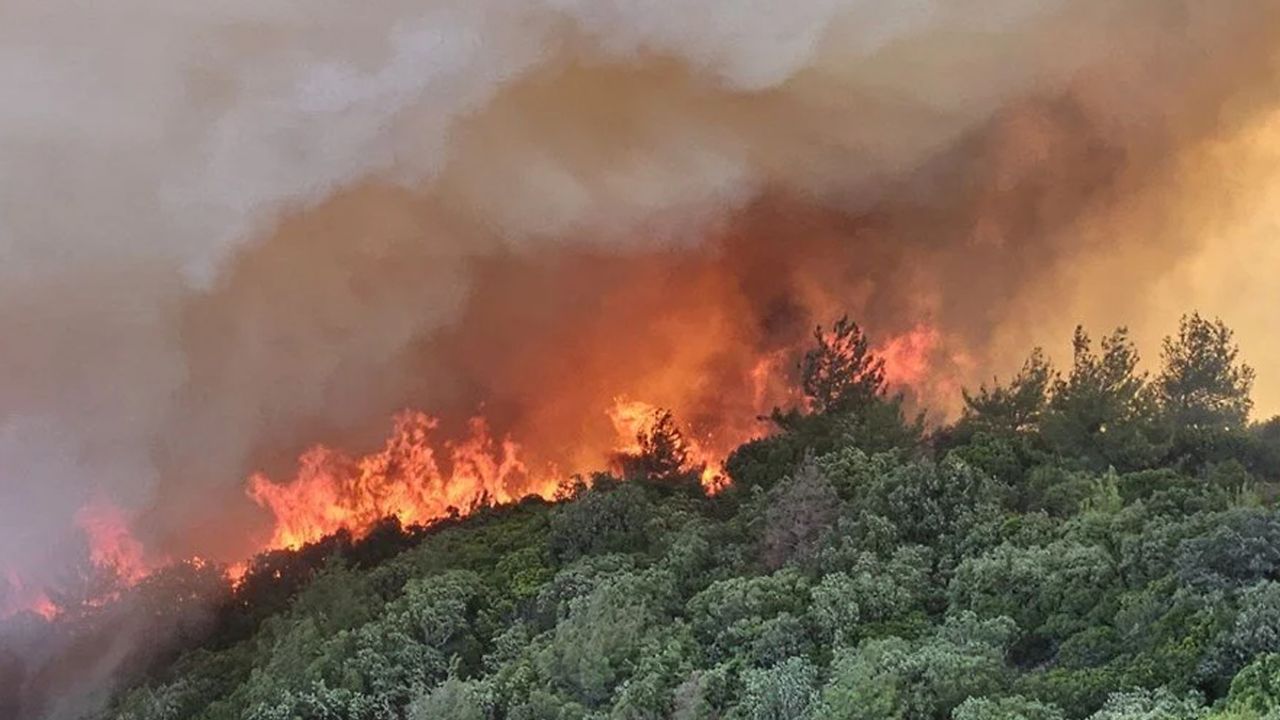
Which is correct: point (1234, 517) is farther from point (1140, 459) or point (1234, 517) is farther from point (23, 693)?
point (23, 693)

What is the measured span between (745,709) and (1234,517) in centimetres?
681

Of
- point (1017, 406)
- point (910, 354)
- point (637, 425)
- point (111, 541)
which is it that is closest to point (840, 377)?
point (1017, 406)

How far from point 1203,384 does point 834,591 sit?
43.3ft

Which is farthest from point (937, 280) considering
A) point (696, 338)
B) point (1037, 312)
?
point (696, 338)

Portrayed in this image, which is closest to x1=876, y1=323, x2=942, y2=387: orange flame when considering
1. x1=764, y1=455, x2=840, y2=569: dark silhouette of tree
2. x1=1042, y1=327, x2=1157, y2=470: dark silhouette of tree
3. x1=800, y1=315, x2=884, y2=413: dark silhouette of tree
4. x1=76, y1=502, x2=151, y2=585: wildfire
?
x1=800, y1=315, x2=884, y2=413: dark silhouette of tree

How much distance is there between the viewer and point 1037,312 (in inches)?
1662

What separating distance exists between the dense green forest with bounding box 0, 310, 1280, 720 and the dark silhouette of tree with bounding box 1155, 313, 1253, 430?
0.06 metres

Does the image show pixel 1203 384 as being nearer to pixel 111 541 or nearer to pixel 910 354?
pixel 910 354

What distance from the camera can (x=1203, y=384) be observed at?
26.4 m

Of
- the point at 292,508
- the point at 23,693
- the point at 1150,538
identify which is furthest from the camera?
the point at 292,508

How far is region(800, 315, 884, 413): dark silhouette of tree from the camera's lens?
2684 cm

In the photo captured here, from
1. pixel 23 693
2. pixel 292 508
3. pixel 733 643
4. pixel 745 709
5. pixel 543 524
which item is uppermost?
pixel 292 508

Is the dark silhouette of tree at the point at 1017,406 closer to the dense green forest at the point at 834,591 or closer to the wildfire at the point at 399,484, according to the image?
the dense green forest at the point at 834,591

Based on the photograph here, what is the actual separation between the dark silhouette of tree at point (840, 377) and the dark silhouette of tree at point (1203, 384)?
594 centimetres
